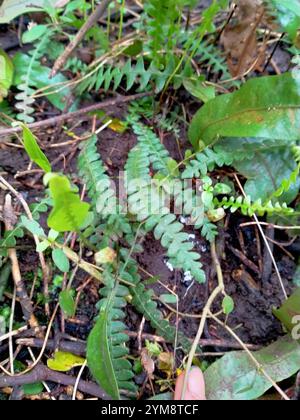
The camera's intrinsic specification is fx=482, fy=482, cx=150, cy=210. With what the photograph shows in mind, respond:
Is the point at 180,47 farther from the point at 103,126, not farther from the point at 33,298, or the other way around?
the point at 33,298

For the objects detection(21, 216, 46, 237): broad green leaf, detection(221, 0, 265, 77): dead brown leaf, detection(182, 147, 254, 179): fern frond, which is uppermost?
detection(221, 0, 265, 77): dead brown leaf

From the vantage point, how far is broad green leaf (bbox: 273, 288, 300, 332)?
3.82ft

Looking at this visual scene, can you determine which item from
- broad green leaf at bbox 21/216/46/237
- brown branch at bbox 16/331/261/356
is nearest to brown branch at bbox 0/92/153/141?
broad green leaf at bbox 21/216/46/237

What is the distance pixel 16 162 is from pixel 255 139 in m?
0.70

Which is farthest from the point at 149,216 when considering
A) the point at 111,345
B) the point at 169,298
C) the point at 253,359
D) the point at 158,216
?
the point at 253,359

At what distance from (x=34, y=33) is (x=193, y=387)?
115 centimetres

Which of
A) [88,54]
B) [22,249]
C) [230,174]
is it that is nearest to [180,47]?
[88,54]

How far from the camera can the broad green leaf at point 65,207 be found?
0.93 metres

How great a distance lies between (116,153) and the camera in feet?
4.78

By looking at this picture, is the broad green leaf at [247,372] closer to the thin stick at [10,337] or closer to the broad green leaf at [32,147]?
the thin stick at [10,337]

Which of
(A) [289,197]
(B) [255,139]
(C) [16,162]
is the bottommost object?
(C) [16,162]

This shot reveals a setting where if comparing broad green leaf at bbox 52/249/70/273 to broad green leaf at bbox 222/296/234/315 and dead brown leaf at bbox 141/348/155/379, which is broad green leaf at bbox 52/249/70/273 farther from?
broad green leaf at bbox 222/296/234/315

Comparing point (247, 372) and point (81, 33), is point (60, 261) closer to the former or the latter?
point (247, 372)

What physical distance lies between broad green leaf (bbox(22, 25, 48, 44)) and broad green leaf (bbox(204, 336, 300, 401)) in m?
1.10
